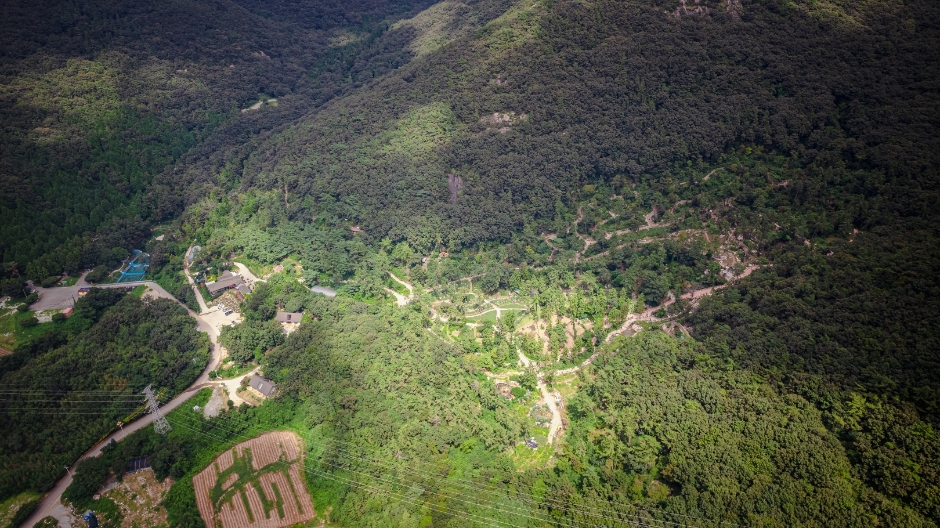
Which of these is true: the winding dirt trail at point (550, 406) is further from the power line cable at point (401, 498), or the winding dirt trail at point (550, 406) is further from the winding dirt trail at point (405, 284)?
the winding dirt trail at point (405, 284)

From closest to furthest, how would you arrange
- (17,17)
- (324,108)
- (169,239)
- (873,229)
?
(873,229)
(169,239)
(17,17)
(324,108)

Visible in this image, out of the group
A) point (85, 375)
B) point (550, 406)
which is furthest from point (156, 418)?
point (550, 406)

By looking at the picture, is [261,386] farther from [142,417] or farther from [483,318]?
[483,318]

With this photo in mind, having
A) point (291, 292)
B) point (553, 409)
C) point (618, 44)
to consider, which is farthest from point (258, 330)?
point (618, 44)

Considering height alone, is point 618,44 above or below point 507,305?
above

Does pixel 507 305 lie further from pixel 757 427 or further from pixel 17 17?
pixel 17 17

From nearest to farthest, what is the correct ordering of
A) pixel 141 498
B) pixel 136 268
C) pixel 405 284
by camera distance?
1. pixel 141 498
2. pixel 405 284
3. pixel 136 268

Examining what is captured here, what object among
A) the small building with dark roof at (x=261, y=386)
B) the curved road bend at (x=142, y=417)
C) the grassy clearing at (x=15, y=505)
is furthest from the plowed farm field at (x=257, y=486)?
the grassy clearing at (x=15, y=505)
